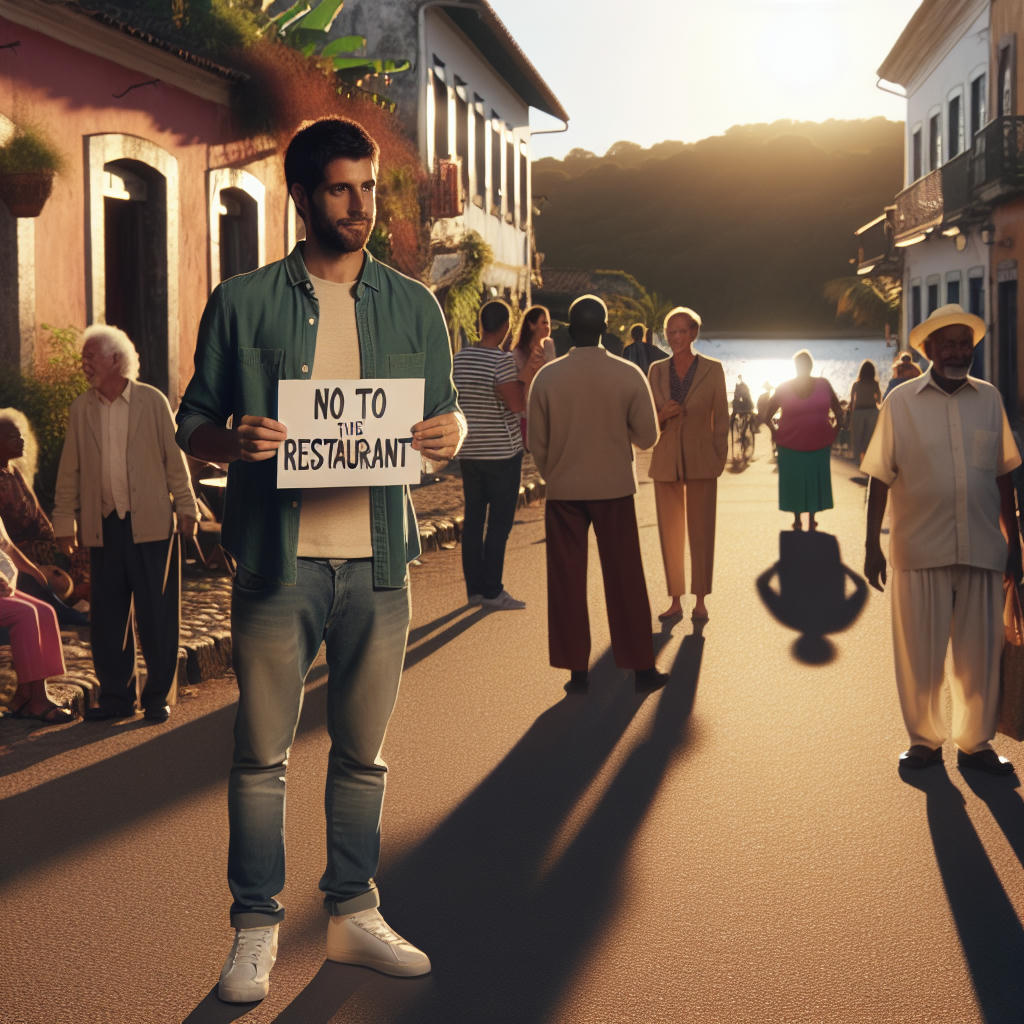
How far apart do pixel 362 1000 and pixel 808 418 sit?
36.5 ft

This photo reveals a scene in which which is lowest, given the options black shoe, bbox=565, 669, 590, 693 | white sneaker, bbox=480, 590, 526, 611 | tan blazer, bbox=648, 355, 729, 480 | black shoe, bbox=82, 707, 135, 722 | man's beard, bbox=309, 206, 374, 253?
black shoe, bbox=82, 707, 135, 722

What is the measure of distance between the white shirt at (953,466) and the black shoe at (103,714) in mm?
3479

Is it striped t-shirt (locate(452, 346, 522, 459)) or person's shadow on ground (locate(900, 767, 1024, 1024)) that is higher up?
striped t-shirt (locate(452, 346, 522, 459))

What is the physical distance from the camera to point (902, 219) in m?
38.5

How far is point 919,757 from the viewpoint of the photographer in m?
6.13

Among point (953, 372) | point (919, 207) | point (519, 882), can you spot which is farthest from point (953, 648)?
point (919, 207)

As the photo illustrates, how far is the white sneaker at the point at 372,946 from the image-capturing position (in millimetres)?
4020

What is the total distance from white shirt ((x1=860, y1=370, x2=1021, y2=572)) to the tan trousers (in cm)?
369

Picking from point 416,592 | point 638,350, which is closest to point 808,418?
point 416,592

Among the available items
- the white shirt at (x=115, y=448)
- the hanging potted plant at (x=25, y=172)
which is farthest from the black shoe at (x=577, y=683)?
the hanging potted plant at (x=25, y=172)

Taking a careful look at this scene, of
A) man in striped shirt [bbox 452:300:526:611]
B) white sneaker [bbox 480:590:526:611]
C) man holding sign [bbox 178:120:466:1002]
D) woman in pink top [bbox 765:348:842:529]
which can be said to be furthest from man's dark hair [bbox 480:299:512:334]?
man holding sign [bbox 178:120:466:1002]

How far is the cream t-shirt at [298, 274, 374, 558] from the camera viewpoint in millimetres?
3900

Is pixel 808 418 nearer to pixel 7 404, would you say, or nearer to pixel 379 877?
pixel 7 404

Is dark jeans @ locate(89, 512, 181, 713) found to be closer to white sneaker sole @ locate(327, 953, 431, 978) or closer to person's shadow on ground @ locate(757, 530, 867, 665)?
white sneaker sole @ locate(327, 953, 431, 978)
